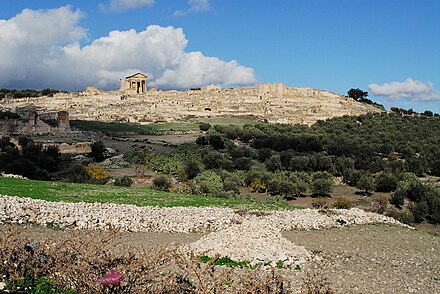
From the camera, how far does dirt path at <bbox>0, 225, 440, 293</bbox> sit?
10.8m

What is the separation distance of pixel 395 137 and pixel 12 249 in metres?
59.2

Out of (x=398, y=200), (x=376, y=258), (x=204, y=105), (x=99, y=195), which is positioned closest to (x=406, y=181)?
(x=398, y=200)

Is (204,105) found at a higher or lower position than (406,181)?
higher

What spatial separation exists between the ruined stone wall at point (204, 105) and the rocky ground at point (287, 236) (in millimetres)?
56941

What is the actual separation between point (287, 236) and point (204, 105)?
241 feet

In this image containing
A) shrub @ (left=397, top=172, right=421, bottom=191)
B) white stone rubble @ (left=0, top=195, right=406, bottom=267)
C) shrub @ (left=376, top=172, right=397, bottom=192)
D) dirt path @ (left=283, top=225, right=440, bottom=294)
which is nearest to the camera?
dirt path @ (left=283, top=225, right=440, bottom=294)

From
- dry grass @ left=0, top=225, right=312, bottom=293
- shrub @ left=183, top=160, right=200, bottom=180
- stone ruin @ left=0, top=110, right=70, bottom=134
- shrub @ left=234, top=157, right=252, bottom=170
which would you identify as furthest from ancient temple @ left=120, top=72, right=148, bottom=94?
dry grass @ left=0, top=225, right=312, bottom=293

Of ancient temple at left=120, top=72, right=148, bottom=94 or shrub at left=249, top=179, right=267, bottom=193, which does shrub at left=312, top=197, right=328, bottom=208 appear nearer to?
shrub at left=249, top=179, right=267, bottom=193

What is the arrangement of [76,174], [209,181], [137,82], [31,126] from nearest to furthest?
[76,174], [209,181], [31,126], [137,82]

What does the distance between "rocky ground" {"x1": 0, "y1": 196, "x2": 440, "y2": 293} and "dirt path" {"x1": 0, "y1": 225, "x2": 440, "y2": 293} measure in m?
0.02

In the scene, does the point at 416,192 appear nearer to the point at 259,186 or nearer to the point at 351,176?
the point at 351,176

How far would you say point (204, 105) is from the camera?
88.3 m

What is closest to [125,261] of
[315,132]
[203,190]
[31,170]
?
[203,190]

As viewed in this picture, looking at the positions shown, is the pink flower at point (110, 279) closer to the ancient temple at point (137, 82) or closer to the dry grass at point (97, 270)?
the dry grass at point (97, 270)
